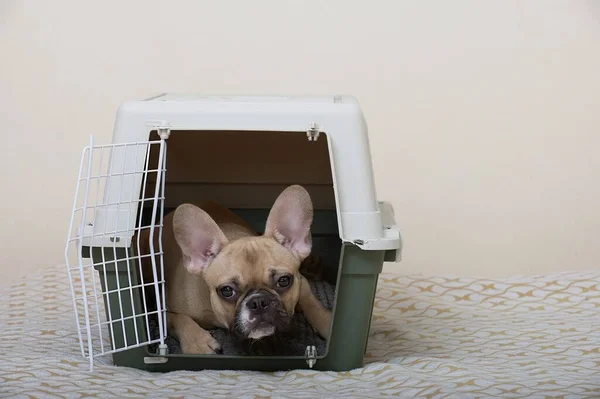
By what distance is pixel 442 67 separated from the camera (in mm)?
4031

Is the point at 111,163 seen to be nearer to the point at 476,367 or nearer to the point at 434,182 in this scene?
the point at 476,367

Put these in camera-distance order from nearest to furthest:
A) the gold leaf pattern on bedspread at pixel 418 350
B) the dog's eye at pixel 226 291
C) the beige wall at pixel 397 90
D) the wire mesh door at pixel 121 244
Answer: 1. the gold leaf pattern on bedspread at pixel 418 350
2. the wire mesh door at pixel 121 244
3. the dog's eye at pixel 226 291
4. the beige wall at pixel 397 90

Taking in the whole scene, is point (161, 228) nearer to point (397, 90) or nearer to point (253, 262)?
point (253, 262)

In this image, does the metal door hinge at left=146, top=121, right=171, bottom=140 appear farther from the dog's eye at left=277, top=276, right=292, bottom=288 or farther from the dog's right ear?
the dog's eye at left=277, top=276, right=292, bottom=288

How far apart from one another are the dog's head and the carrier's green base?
0.11 metres

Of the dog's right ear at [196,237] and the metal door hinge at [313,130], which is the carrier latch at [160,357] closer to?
the dog's right ear at [196,237]

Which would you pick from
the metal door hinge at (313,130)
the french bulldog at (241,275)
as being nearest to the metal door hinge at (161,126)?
the french bulldog at (241,275)

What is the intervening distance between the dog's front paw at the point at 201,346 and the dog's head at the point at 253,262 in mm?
64

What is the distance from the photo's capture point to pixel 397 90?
402 cm

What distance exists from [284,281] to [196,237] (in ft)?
0.89

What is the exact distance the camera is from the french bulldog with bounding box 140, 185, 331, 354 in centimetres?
234

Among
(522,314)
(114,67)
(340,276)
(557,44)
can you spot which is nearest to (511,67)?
(557,44)

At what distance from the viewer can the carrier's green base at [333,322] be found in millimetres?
2311

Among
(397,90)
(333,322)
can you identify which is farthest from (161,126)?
(397,90)
